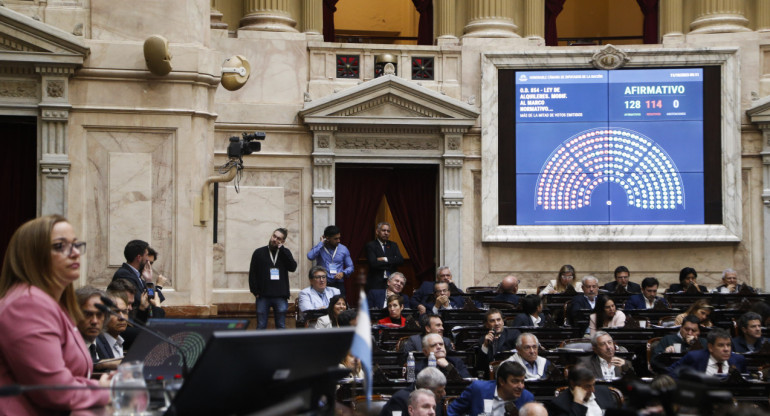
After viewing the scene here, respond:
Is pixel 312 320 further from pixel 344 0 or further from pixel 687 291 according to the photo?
pixel 344 0

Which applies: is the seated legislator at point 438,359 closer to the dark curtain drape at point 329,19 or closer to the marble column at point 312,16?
the marble column at point 312,16

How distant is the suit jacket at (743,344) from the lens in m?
10.8

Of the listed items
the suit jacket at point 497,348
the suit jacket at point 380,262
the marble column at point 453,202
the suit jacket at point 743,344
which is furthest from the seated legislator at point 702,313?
the marble column at point 453,202

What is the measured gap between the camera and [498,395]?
8180 millimetres

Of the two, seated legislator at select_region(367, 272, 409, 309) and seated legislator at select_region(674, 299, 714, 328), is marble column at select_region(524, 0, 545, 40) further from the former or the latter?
seated legislator at select_region(674, 299, 714, 328)

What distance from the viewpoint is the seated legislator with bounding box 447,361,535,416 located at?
8023 millimetres

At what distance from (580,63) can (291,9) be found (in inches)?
191

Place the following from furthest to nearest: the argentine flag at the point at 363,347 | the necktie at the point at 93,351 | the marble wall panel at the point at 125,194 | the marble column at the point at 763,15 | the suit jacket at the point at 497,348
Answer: the marble column at the point at 763,15 → the marble wall panel at the point at 125,194 → the suit jacket at the point at 497,348 → the necktie at the point at 93,351 → the argentine flag at the point at 363,347

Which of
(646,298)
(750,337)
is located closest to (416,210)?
(646,298)

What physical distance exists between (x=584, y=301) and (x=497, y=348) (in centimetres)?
306

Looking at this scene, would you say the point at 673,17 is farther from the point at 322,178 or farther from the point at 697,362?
the point at 697,362

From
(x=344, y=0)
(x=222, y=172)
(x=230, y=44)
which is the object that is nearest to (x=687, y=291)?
(x=222, y=172)

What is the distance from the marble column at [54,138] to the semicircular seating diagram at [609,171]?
776 cm

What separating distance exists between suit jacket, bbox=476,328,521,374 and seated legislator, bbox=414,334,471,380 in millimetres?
829
